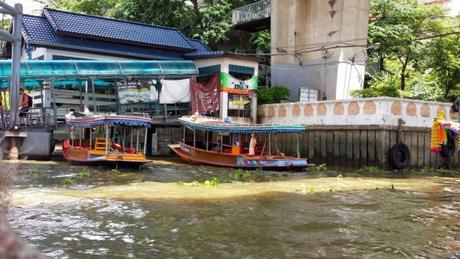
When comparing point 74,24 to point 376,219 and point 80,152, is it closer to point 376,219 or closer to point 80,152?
point 80,152

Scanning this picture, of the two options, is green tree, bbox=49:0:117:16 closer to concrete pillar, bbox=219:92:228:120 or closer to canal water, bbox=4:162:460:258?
concrete pillar, bbox=219:92:228:120

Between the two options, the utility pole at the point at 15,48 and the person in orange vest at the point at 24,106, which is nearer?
the utility pole at the point at 15,48

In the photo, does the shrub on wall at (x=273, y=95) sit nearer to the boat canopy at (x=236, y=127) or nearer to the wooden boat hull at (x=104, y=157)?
the boat canopy at (x=236, y=127)

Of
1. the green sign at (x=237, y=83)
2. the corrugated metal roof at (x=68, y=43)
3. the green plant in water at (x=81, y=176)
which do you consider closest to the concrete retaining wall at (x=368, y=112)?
the green sign at (x=237, y=83)

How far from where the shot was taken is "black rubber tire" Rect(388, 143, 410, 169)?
2147cm

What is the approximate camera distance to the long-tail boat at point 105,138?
19016 mm

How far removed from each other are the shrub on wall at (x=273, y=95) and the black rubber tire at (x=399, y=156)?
28.1 ft

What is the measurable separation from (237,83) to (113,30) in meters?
8.09

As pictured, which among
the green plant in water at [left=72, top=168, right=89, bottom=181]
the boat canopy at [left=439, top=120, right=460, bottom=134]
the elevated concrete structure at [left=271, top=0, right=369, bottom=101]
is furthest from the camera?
the elevated concrete structure at [left=271, top=0, right=369, bottom=101]

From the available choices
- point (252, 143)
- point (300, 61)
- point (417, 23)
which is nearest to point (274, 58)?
point (300, 61)

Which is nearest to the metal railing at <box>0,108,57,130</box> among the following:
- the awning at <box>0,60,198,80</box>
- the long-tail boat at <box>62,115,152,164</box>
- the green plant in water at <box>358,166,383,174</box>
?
the long-tail boat at <box>62,115,152,164</box>

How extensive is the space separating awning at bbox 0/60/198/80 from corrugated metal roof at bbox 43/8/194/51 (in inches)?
136

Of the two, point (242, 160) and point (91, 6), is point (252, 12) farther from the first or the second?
point (242, 160)

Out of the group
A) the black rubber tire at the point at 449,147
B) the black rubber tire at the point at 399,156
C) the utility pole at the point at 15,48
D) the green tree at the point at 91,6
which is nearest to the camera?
the utility pole at the point at 15,48
